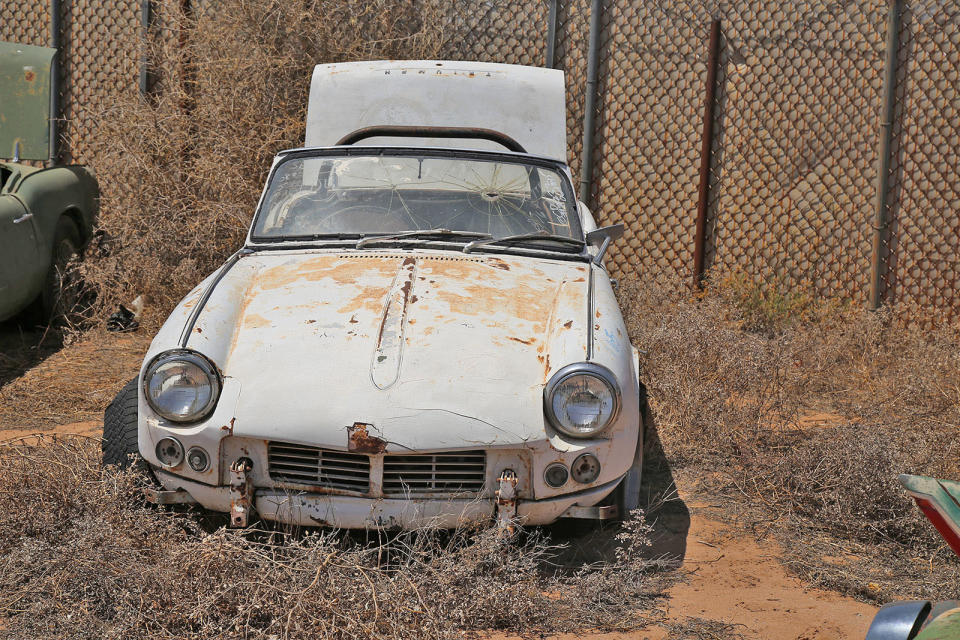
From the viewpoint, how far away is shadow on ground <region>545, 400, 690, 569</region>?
3.81 m

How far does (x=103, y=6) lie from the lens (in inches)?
364

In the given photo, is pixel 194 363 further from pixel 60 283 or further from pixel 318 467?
pixel 60 283

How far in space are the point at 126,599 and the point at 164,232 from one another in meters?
5.28

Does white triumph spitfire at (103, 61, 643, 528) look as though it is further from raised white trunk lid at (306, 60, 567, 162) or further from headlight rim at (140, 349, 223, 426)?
raised white trunk lid at (306, 60, 567, 162)

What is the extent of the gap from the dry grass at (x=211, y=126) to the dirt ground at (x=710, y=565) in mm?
1897

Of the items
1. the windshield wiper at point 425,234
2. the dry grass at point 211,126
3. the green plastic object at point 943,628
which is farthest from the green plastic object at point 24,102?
the green plastic object at point 943,628

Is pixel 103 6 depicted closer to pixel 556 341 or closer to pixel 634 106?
pixel 634 106

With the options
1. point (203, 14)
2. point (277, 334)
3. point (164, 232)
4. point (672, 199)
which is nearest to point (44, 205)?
point (164, 232)

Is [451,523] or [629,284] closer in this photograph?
[451,523]

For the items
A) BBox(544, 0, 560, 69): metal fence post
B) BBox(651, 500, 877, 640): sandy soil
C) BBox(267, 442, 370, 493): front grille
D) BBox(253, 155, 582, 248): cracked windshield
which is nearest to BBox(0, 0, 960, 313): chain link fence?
BBox(544, 0, 560, 69): metal fence post

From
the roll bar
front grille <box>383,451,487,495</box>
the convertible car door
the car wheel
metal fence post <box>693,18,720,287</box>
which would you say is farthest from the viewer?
metal fence post <box>693,18,720,287</box>

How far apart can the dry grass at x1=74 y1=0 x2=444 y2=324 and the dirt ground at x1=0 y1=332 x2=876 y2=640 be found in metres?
1.90

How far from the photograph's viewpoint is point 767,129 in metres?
8.25

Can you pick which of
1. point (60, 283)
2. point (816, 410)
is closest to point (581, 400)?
point (816, 410)
